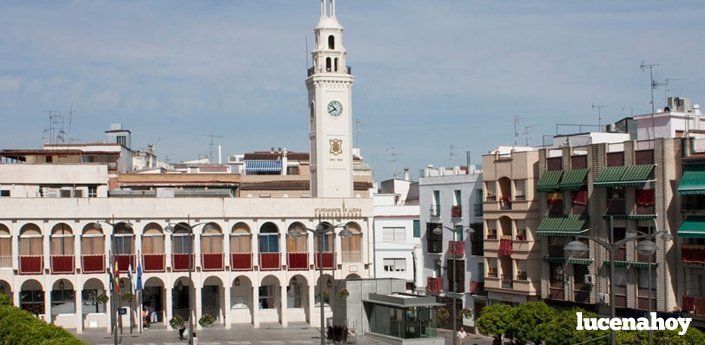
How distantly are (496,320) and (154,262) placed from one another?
27394 millimetres

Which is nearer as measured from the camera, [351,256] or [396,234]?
[351,256]

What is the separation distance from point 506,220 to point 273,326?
19784 mm

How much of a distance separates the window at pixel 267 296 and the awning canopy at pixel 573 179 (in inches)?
1095

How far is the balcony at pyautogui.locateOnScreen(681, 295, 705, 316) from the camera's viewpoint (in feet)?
212

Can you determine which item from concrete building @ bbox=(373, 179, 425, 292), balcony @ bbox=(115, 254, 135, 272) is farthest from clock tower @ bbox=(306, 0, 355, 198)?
balcony @ bbox=(115, 254, 135, 272)

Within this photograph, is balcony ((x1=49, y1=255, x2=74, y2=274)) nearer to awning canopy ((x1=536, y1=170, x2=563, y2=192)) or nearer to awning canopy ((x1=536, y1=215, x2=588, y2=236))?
awning canopy ((x1=536, y1=215, x2=588, y2=236))

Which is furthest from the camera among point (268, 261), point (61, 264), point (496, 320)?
point (268, 261)

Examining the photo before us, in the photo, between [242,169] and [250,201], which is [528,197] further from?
[242,169]

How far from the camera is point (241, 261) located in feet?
300

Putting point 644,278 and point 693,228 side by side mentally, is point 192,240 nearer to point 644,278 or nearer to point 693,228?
point 644,278

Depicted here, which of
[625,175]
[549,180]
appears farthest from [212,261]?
[625,175]

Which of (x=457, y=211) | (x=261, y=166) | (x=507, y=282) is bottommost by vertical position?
(x=507, y=282)

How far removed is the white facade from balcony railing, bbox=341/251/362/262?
360 cm

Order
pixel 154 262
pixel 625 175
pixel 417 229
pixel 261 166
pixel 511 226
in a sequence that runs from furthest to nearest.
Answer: pixel 261 166 → pixel 417 229 → pixel 154 262 → pixel 511 226 → pixel 625 175
